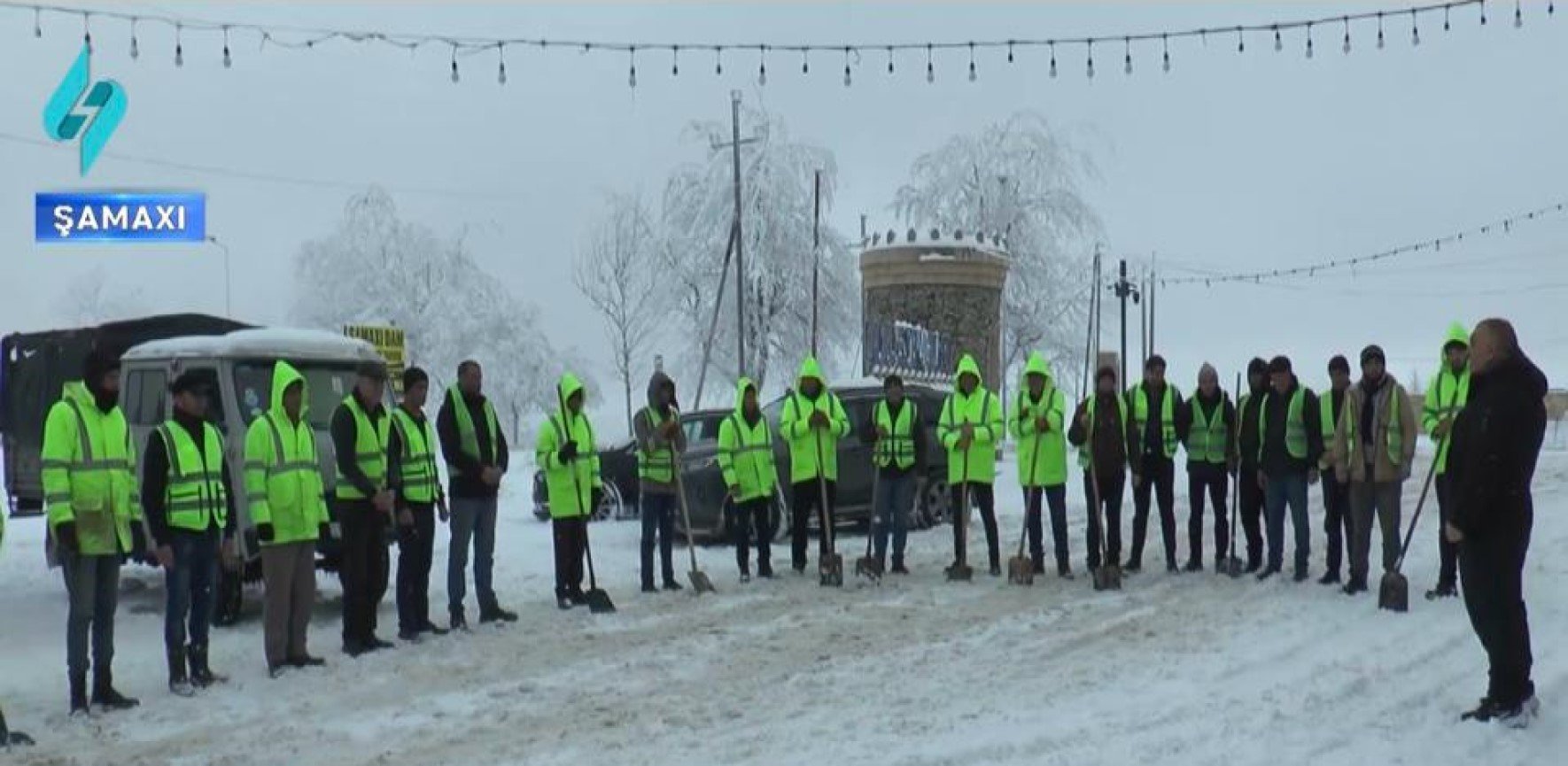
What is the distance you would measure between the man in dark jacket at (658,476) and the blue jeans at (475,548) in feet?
5.60

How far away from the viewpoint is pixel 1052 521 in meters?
13.0

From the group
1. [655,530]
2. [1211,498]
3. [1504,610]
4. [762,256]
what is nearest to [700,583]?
[655,530]

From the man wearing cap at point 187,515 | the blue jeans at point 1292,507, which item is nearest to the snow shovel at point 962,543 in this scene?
the blue jeans at point 1292,507

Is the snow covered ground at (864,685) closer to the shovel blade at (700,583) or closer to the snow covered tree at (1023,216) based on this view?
the shovel blade at (700,583)

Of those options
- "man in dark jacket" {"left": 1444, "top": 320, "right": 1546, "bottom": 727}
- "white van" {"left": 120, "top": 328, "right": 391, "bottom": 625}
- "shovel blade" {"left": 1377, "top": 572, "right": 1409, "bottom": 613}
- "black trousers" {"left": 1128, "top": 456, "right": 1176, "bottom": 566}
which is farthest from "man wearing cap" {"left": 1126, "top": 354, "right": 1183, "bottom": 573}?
"white van" {"left": 120, "top": 328, "right": 391, "bottom": 625}

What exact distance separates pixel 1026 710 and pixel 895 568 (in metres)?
5.77

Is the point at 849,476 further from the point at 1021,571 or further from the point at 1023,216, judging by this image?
the point at 1023,216

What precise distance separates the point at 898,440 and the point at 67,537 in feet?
23.4

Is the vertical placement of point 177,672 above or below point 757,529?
below

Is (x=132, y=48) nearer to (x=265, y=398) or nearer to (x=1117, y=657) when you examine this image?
(x=265, y=398)

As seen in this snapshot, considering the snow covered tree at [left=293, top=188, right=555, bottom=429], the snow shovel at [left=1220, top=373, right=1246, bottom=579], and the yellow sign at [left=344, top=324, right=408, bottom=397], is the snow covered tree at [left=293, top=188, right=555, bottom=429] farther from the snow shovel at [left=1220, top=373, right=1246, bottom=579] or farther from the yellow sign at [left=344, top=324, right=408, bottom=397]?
the snow shovel at [left=1220, top=373, right=1246, bottom=579]

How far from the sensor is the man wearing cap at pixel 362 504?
32.0ft

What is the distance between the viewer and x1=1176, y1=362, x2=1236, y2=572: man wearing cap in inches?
502

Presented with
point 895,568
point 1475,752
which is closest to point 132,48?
point 895,568
